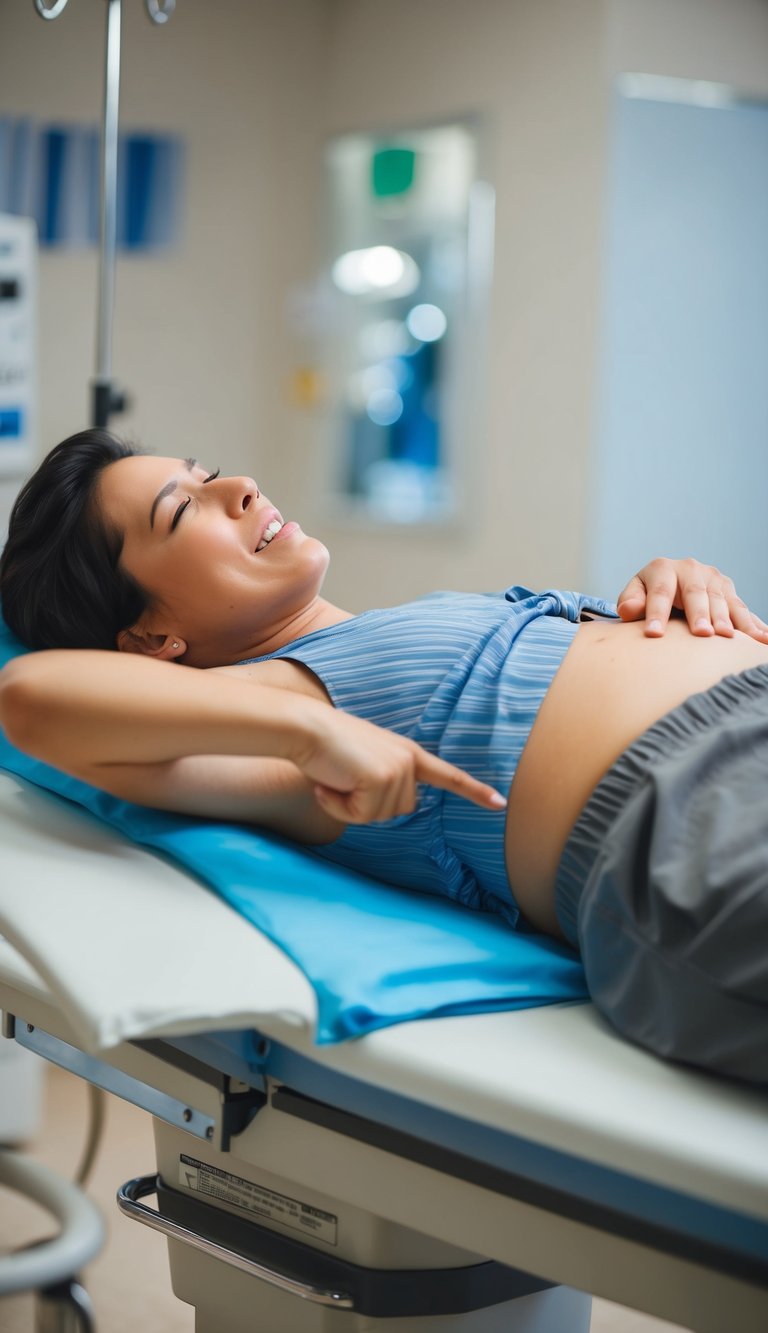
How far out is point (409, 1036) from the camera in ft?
3.09

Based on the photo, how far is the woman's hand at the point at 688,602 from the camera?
1.31 m

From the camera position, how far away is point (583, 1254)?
87 cm

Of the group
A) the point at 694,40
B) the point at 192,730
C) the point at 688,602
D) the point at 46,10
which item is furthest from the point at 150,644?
the point at 694,40

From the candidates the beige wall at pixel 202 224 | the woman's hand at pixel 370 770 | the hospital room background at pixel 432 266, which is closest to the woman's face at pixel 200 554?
the woman's hand at pixel 370 770

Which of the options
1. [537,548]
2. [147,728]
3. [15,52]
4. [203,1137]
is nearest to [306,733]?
[147,728]

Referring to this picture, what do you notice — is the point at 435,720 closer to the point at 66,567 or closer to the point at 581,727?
the point at 581,727

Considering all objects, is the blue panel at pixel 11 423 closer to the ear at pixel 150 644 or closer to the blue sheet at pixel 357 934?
the ear at pixel 150 644

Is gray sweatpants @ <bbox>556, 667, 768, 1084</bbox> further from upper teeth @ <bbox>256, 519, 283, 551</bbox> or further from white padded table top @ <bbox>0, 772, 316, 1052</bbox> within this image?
upper teeth @ <bbox>256, 519, 283, 551</bbox>

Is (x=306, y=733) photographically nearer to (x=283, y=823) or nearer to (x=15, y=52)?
(x=283, y=823)

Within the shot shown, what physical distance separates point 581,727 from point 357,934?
29 centimetres

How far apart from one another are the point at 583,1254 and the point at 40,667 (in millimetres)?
642

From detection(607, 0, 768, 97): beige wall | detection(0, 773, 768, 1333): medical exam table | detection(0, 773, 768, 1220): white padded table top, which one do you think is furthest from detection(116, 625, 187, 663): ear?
detection(607, 0, 768, 97): beige wall

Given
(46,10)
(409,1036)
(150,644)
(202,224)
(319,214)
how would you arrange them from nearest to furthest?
(409,1036) < (150,644) < (46,10) < (202,224) < (319,214)

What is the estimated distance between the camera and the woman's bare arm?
3.48 ft
